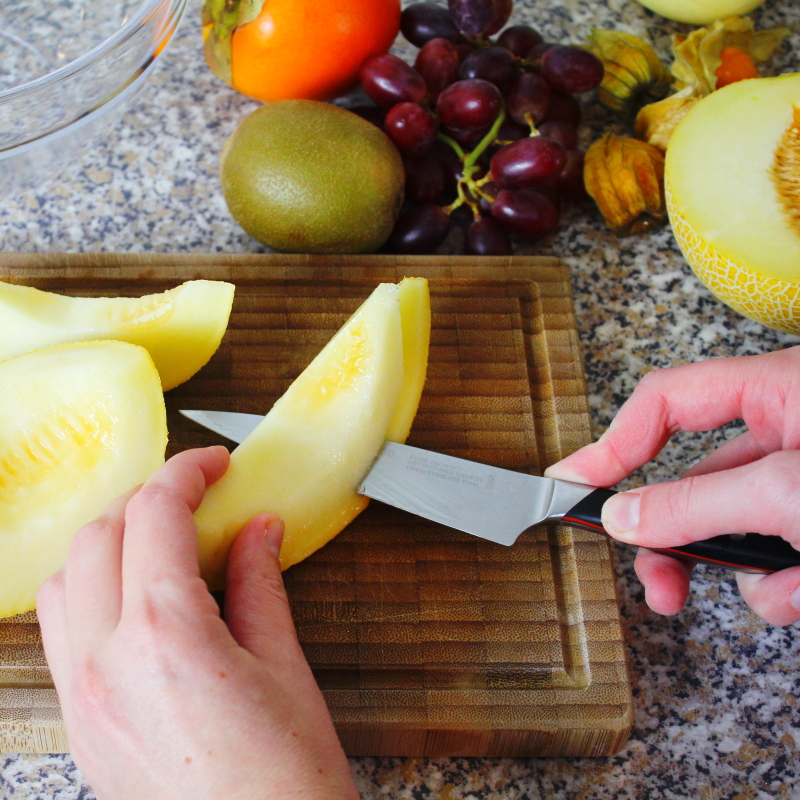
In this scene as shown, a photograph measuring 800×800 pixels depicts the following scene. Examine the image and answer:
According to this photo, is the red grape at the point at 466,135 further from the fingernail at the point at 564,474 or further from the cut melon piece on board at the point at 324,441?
the fingernail at the point at 564,474

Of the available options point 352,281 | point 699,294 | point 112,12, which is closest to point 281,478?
point 352,281

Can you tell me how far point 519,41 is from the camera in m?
1.28

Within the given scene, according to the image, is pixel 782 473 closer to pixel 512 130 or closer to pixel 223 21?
pixel 512 130

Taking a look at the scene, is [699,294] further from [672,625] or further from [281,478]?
[281,478]

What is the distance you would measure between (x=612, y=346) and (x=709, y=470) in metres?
0.32

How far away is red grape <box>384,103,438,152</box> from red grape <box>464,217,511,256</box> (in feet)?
0.51

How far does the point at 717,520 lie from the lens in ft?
2.26

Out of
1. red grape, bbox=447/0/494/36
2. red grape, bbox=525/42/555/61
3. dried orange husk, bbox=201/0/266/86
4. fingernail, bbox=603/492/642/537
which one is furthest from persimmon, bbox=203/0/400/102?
fingernail, bbox=603/492/642/537

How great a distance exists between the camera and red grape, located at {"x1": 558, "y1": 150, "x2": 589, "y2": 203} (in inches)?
48.9

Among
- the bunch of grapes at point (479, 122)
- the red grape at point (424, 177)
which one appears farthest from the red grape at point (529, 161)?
the red grape at point (424, 177)

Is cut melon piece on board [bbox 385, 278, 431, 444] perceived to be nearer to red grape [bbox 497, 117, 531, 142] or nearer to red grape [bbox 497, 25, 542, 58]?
red grape [bbox 497, 117, 531, 142]

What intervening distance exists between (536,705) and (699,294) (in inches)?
29.8

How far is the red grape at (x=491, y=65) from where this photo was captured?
120 cm

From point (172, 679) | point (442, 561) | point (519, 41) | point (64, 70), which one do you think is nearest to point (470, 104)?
point (519, 41)
